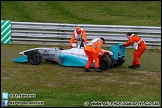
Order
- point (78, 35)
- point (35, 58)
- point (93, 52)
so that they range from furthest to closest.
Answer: point (78, 35) < point (35, 58) < point (93, 52)

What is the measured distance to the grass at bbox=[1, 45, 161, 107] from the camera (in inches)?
470

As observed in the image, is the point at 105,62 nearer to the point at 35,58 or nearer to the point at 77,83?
the point at 77,83

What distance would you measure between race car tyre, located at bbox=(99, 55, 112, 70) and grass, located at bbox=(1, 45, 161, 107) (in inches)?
10.1

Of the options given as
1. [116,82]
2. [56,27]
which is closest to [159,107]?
[116,82]

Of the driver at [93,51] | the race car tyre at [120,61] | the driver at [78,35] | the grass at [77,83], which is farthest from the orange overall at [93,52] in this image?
the driver at [78,35]

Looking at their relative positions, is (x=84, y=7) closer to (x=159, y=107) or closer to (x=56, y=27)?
(x=56, y=27)

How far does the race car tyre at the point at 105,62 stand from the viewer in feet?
51.5

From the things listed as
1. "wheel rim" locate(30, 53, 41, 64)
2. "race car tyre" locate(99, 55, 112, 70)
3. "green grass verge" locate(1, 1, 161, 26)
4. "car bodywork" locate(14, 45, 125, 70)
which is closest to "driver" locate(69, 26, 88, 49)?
"car bodywork" locate(14, 45, 125, 70)

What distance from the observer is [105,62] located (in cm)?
1576

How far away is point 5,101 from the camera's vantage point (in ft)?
36.0

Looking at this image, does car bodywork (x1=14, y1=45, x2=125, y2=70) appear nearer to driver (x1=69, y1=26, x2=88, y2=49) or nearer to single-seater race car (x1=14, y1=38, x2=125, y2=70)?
single-seater race car (x1=14, y1=38, x2=125, y2=70)

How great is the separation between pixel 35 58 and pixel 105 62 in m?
2.74

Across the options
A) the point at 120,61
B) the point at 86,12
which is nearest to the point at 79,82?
the point at 120,61

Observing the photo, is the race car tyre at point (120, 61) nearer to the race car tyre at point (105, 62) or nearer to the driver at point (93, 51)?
the race car tyre at point (105, 62)
